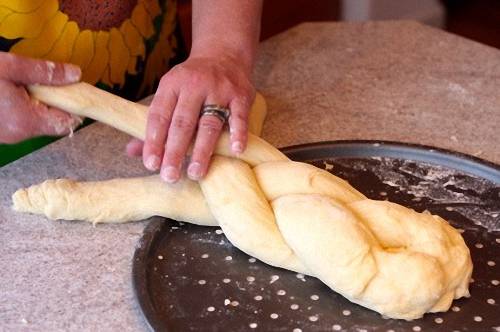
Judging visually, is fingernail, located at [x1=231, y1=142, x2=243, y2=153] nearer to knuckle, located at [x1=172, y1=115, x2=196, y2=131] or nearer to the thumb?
knuckle, located at [x1=172, y1=115, x2=196, y2=131]

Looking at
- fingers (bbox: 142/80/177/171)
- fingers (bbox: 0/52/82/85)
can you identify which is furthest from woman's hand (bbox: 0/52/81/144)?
fingers (bbox: 142/80/177/171)

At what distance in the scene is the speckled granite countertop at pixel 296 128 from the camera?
0.84m

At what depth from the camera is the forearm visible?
1.03 metres

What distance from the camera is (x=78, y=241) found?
3.02 ft

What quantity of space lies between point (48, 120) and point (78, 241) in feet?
0.50

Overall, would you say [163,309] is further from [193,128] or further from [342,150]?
[342,150]

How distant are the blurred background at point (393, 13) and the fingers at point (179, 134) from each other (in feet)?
3.45

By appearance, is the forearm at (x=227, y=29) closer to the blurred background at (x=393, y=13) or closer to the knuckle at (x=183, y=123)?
the knuckle at (x=183, y=123)

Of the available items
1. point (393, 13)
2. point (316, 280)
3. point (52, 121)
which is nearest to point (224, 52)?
point (52, 121)

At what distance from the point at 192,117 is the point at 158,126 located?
4 cm

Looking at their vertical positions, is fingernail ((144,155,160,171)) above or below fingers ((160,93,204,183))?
below

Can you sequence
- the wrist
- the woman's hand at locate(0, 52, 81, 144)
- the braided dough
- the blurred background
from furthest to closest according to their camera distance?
the blurred background, the wrist, the woman's hand at locate(0, 52, 81, 144), the braided dough

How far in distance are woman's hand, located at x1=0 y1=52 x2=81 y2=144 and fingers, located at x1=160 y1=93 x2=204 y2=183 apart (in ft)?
0.42

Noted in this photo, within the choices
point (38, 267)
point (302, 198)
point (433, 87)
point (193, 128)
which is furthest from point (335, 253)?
point (433, 87)
